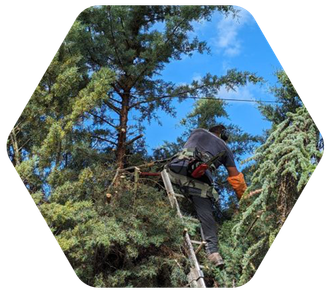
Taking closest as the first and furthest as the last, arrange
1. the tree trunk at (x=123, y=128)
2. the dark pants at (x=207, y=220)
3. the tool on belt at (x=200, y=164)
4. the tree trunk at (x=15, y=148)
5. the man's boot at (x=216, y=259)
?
1. the tree trunk at (x=15, y=148)
2. the man's boot at (x=216, y=259)
3. the dark pants at (x=207, y=220)
4. the tool on belt at (x=200, y=164)
5. the tree trunk at (x=123, y=128)

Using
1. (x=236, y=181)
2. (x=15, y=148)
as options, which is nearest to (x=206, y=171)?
(x=236, y=181)

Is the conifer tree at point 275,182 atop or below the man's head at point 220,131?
below

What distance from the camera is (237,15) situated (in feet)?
11.5

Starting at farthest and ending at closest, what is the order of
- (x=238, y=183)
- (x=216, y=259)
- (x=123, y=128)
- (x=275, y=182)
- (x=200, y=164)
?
1. (x=123, y=128)
2. (x=200, y=164)
3. (x=238, y=183)
4. (x=216, y=259)
5. (x=275, y=182)

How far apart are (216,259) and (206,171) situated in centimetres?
66

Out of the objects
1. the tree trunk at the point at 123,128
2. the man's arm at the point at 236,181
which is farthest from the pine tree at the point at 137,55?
the man's arm at the point at 236,181

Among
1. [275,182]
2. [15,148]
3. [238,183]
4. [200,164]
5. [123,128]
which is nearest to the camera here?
[15,148]

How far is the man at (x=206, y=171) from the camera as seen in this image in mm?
3752

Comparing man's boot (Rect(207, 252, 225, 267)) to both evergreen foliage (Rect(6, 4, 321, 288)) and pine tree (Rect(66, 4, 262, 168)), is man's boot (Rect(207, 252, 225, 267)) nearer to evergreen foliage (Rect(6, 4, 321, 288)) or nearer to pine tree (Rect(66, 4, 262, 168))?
evergreen foliage (Rect(6, 4, 321, 288))

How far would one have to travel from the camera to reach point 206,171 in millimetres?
3896

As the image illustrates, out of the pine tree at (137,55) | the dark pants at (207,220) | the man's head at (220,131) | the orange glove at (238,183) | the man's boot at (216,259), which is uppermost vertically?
the pine tree at (137,55)

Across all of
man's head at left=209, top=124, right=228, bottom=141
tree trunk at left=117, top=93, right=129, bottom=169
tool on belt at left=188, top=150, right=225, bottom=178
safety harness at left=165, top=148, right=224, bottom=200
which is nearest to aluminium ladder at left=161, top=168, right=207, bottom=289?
safety harness at left=165, top=148, right=224, bottom=200

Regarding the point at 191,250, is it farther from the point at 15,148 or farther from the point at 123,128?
the point at 15,148

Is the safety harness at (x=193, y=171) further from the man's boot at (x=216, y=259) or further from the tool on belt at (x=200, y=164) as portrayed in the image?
the man's boot at (x=216, y=259)
